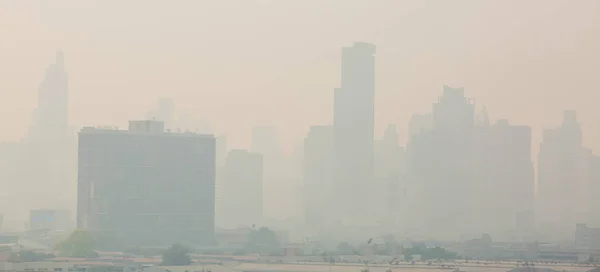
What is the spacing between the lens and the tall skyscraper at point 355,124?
472ft

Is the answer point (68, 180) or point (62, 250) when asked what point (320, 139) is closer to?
point (68, 180)

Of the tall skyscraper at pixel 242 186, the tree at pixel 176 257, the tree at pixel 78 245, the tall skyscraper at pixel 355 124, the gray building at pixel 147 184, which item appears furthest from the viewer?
the tall skyscraper at pixel 355 124

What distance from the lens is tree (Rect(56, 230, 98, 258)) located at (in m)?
72.0

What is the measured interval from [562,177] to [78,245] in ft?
258

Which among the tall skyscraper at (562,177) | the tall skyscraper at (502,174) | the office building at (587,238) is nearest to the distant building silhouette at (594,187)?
the tall skyscraper at (562,177)

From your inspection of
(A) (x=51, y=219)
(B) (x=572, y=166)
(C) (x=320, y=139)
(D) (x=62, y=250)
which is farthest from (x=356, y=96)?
(D) (x=62, y=250)

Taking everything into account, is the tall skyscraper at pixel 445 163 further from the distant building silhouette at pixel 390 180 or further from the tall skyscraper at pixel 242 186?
the tall skyscraper at pixel 242 186

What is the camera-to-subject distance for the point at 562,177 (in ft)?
464

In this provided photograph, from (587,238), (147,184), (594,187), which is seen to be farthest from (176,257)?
(594,187)

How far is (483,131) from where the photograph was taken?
143750mm

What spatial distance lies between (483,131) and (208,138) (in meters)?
59.3

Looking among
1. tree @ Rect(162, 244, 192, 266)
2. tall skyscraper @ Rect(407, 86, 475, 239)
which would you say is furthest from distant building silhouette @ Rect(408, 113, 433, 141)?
tree @ Rect(162, 244, 192, 266)

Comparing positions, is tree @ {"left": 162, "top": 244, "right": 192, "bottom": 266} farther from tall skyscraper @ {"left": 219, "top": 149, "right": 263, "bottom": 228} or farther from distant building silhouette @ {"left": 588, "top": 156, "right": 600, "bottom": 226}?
distant building silhouette @ {"left": 588, "top": 156, "right": 600, "bottom": 226}

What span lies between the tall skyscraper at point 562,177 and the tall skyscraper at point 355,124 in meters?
18.8
